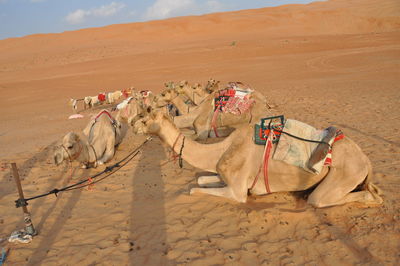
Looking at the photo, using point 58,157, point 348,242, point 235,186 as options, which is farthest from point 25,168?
point 348,242

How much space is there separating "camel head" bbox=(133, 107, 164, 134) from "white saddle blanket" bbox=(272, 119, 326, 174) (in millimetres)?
1883

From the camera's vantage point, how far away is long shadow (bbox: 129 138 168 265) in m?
4.39

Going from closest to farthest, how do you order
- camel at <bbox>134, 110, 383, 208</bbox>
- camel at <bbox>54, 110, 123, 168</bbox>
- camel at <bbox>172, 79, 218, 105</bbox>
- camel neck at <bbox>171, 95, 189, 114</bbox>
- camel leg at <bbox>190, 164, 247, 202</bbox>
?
camel at <bbox>134, 110, 383, 208</bbox> → camel leg at <bbox>190, 164, 247, 202</bbox> → camel at <bbox>54, 110, 123, 168</bbox> → camel neck at <bbox>171, 95, 189, 114</bbox> → camel at <bbox>172, 79, 218, 105</bbox>

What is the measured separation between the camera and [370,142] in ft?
25.6

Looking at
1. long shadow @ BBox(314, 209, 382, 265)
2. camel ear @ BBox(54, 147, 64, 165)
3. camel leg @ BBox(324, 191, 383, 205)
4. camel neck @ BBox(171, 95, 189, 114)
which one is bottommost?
long shadow @ BBox(314, 209, 382, 265)

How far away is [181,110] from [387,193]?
6.26m

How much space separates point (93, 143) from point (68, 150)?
1.21m

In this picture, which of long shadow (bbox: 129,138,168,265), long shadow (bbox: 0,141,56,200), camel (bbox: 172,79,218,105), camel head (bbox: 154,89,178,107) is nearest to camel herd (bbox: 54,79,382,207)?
long shadow (bbox: 129,138,168,265)

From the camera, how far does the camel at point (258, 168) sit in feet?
15.1

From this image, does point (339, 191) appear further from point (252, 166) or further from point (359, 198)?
point (252, 166)

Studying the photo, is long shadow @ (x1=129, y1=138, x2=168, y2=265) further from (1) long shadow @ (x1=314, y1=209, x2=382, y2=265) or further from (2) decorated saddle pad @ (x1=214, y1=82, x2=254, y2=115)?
(1) long shadow @ (x1=314, y1=209, x2=382, y2=265)

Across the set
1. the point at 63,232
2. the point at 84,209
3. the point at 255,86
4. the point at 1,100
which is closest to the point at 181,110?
the point at 84,209

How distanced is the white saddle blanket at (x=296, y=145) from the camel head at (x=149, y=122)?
1883 millimetres

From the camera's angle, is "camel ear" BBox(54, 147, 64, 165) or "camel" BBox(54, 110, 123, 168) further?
"camel" BBox(54, 110, 123, 168)
